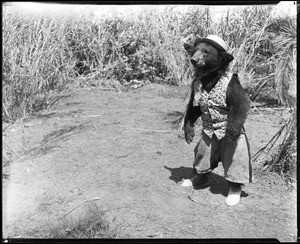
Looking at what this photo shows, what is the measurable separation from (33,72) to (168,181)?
265cm

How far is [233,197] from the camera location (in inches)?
147

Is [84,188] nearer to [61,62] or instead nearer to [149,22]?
[61,62]

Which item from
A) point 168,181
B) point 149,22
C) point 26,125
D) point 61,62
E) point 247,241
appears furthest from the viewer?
point 149,22

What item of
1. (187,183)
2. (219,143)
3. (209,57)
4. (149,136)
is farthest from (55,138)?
(209,57)

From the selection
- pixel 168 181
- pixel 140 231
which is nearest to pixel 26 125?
pixel 168 181

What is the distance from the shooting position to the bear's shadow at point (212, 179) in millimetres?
3956

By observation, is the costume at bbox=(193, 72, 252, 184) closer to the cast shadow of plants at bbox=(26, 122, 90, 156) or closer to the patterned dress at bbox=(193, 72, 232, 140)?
the patterned dress at bbox=(193, 72, 232, 140)

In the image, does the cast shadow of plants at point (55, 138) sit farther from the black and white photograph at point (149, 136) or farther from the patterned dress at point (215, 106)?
the patterned dress at point (215, 106)

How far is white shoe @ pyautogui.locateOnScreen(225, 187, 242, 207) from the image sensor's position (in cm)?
371

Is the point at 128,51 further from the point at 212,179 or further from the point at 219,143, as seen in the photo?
the point at 219,143

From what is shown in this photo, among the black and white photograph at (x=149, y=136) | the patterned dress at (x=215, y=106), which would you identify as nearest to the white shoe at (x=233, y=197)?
the black and white photograph at (x=149, y=136)

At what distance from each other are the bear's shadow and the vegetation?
23.1 inches

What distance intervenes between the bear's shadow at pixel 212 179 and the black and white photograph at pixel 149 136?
10 mm

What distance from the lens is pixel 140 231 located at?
3.27 m
